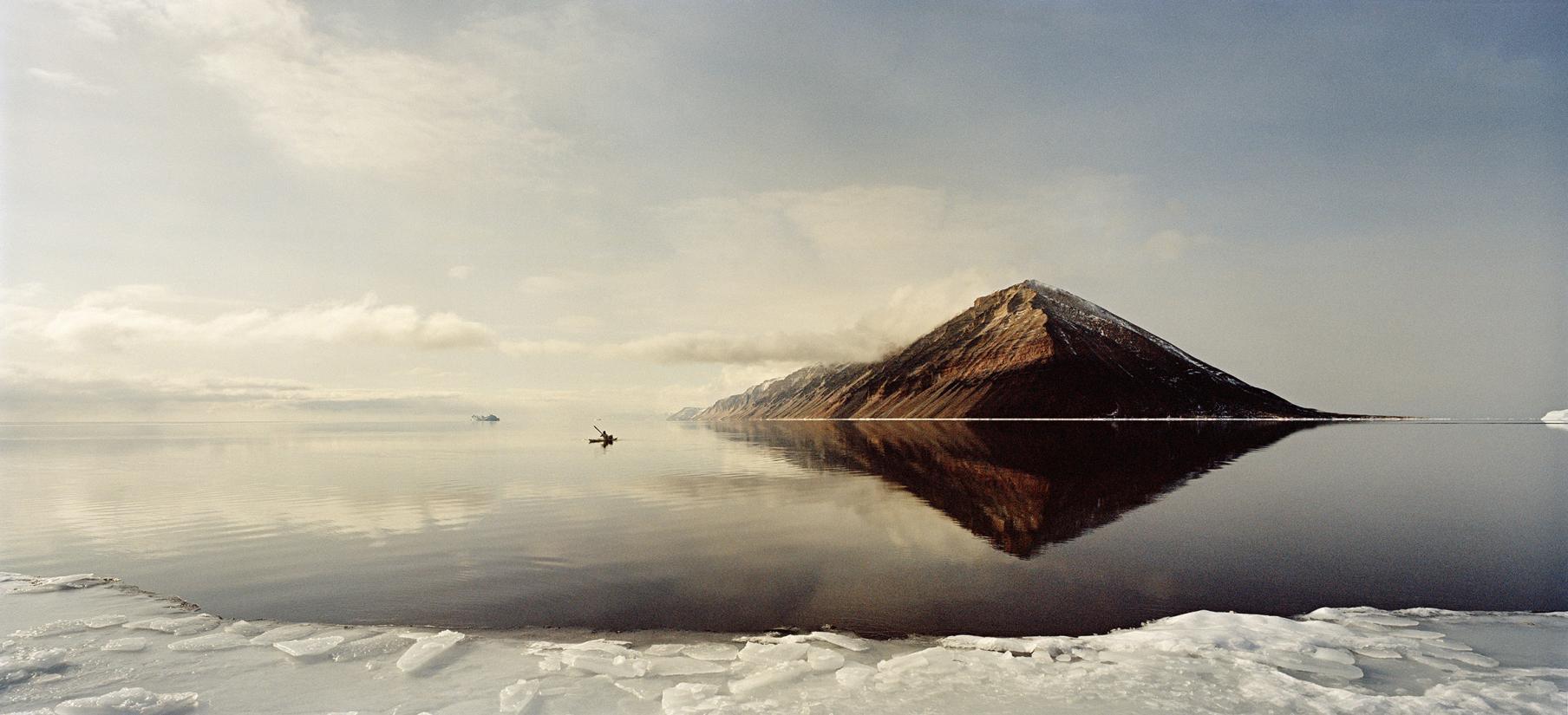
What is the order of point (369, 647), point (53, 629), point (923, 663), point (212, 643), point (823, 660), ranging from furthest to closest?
point (53, 629) < point (212, 643) < point (369, 647) < point (823, 660) < point (923, 663)

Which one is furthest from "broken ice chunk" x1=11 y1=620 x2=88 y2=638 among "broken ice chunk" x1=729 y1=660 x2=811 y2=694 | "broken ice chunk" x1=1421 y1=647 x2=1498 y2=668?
"broken ice chunk" x1=1421 y1=647 x2=1498 y2=668

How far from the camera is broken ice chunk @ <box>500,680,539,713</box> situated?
32.5 feet

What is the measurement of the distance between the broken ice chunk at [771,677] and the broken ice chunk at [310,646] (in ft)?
26.1

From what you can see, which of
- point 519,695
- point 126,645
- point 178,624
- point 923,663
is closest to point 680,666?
point 519,695

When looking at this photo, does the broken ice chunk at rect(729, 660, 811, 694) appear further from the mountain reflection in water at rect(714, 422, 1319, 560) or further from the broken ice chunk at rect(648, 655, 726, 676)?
the mountain reflection in water at rect(714, 422, 1319, 560)

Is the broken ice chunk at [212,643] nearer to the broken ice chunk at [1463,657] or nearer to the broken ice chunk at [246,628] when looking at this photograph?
the broken ice chunk at [246,628]

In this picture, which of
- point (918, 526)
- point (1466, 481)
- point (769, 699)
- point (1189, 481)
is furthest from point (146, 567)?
point (1466, 481)

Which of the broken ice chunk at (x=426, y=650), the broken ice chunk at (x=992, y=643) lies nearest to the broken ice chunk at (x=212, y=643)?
the broken ice chunk at (x=426, y=650)

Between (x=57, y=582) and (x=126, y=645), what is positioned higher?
(x=57, y=582)

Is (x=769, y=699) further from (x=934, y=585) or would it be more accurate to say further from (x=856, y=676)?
(x=934, y=585)

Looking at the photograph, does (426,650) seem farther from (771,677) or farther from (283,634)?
(771,677)

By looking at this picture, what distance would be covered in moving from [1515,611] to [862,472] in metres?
35.1

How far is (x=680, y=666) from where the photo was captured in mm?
11672

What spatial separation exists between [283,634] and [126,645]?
2.66m
